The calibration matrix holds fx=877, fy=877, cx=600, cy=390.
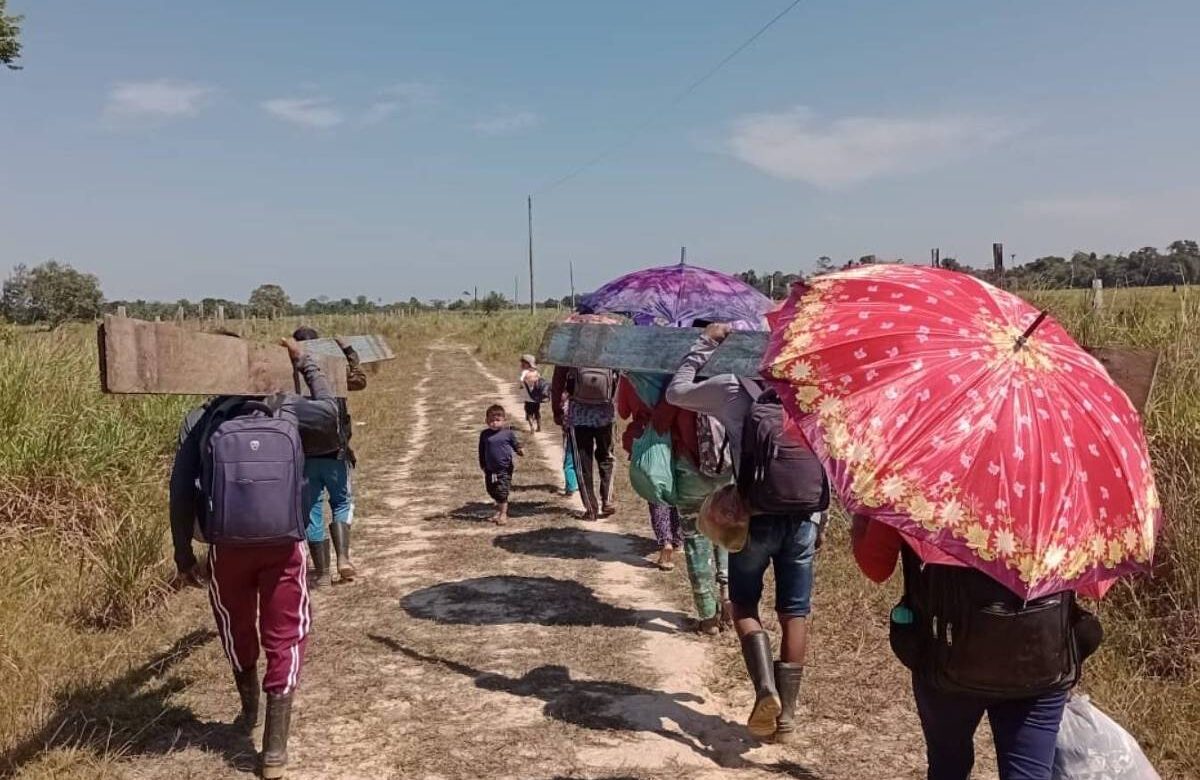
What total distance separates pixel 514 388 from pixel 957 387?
58.3ft

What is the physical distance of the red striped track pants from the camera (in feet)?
11.7

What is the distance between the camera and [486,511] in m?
8.50

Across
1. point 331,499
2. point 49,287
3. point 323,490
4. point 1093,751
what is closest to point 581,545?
point 331,499

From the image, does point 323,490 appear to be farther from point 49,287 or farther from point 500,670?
point 49,287

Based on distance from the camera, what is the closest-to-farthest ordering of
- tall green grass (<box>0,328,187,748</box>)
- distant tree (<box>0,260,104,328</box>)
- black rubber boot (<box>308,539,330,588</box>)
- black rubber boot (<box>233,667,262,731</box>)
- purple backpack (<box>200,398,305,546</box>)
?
purple backpack (<box>200,398,305,546</box>)
black rubber boot (<box>233,667,262,731</box>)
tall green grass (<box>0,328,187,748</box>)
black rubber boot (<box>308,539,330,588</box>)
distant tree (<box>0,260,104,328</box>)

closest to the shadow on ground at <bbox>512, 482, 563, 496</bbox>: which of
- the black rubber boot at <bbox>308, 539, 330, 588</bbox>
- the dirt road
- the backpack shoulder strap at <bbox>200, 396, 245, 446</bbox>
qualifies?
the dirt road

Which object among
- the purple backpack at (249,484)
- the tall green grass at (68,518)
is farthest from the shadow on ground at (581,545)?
the purple backpack at (249,484)

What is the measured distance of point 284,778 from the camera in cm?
358

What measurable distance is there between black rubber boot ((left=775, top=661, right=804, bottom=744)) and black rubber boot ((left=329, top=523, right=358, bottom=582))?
3.55 metres

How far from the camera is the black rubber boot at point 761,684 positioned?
3.65 meters

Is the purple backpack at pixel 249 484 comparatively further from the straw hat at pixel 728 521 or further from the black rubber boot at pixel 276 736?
Result: the straw hat at pixel 728 521

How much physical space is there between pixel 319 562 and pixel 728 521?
3.58 metres

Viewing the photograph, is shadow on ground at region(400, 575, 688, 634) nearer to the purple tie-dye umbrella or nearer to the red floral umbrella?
the purple tie-dye umbrella

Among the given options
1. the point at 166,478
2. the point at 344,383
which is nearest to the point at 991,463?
the point at 344,383
